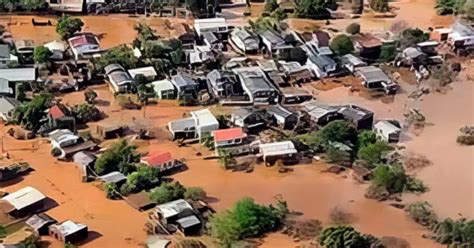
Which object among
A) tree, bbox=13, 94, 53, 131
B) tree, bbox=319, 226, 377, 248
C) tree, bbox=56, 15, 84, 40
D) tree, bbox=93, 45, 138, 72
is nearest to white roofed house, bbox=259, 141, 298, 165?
tree, bbox=319, 226, 377, 248

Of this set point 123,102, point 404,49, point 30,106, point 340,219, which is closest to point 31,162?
point 30,106

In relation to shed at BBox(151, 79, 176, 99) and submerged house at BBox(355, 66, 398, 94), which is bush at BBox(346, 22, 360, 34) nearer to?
submerged house at BBox(355, 66, 398, 94)

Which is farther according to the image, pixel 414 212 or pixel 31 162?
pixel 31 162

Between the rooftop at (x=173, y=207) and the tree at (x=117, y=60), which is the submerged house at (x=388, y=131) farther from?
the tree at (x=117, y=60)

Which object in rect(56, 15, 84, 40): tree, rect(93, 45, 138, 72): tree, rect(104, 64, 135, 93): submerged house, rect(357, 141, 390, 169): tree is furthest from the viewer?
rect(56, 15, 84, 40): tree

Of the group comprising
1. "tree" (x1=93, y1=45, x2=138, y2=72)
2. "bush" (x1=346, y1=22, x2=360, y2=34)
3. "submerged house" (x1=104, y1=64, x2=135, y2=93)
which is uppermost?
"bush" (x1=346, y1=22, x2=360, y2=34)

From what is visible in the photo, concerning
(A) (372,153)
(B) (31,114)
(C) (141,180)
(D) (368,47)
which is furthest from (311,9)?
(C) (141,180)

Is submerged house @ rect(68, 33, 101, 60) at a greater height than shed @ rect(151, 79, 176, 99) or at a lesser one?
greater

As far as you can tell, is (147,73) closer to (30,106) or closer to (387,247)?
(30,106)
